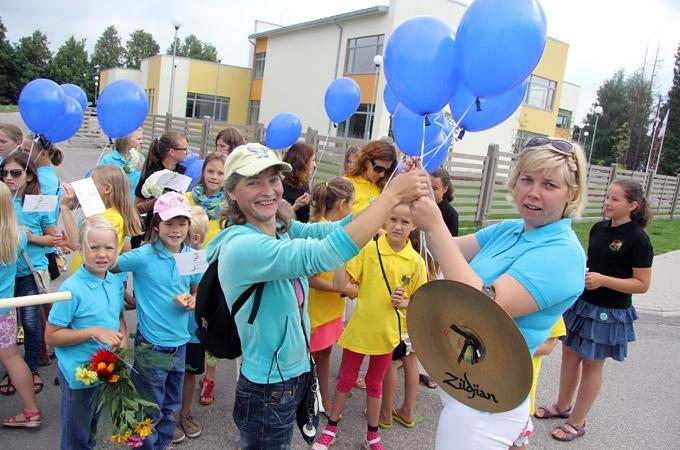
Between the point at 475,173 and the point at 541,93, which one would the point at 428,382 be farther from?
the point at 541,93

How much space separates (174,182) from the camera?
429 cm

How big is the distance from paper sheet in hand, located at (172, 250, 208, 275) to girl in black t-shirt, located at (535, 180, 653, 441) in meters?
2.73

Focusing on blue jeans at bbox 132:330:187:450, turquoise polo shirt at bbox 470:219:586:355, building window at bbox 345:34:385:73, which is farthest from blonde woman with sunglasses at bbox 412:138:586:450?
building window at bbox 345:34:385:73

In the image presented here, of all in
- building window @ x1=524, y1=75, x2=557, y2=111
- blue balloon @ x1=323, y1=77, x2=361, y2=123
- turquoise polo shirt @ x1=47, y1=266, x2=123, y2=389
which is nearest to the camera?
turquoise polo shirt @ x1=47, y1=266, x2=123, y2=389

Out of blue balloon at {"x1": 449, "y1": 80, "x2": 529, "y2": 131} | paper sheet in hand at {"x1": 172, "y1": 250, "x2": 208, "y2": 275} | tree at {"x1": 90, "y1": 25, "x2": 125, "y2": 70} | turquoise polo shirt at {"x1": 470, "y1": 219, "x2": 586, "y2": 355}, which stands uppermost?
tree at {"x1": 90, "y1": 25, "x2": 125, "y2": 70}

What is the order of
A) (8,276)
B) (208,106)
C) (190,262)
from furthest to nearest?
(208,106)
(8,276)
(190,262)

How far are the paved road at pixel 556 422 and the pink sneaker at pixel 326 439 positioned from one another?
8 cm

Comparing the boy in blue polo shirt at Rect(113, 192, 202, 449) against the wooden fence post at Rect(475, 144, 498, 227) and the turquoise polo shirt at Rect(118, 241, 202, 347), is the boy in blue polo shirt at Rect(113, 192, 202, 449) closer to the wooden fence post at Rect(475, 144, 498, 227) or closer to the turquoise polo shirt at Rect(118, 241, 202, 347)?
the turquoise polo shirt at Rect(118, 241, 202, 347)

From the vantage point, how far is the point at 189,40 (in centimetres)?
9444

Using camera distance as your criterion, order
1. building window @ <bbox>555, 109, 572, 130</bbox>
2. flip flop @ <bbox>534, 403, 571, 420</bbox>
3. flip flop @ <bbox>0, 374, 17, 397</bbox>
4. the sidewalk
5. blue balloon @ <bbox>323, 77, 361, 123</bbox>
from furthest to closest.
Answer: building window @ <bbox>555, 109, 572, 130</bbox>
the sidewalk
blue balloon @ <bbox>323, 77, 361, 123</bbox>
flip flop @ <bbox>534, 403, 571, 420</bbox>
flip flop @ <bbox>0, 374, 17, 397</bbox>

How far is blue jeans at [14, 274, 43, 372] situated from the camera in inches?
135

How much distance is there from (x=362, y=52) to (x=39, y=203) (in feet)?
72.8

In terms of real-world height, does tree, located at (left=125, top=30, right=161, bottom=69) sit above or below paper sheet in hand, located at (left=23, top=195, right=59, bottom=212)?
above

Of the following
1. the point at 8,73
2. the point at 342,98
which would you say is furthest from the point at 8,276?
the point at 8,73
